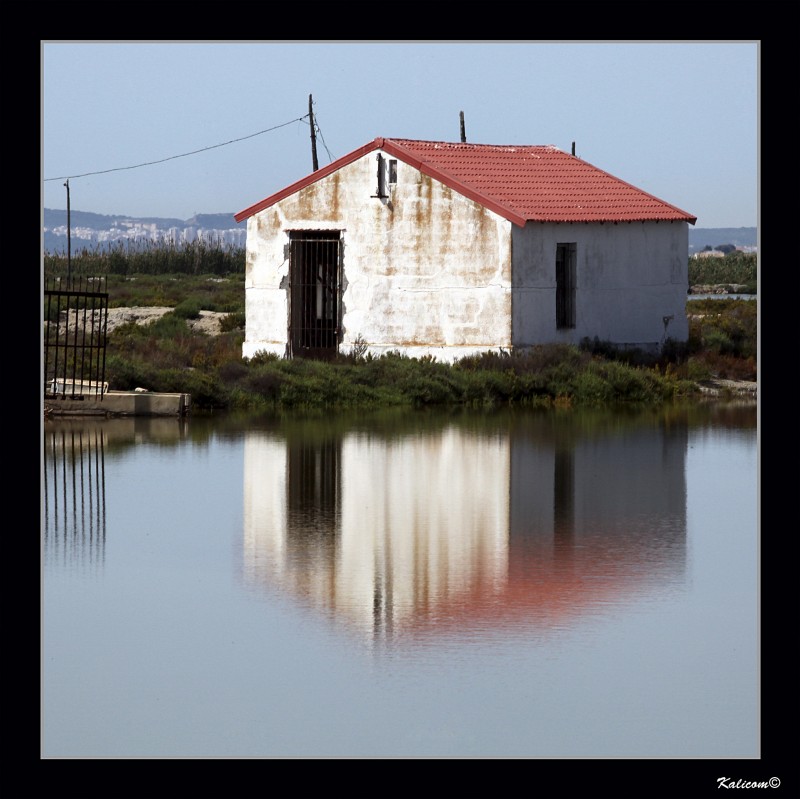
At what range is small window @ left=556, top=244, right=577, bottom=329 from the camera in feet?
98.5

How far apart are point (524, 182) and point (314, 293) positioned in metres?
4.51

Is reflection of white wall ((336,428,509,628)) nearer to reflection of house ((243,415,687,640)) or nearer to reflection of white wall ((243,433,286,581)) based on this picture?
reflection of house ((243,415,687,640))

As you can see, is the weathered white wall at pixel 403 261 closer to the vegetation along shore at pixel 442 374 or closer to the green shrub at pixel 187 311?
the vegetation along shore at pixel 442 374

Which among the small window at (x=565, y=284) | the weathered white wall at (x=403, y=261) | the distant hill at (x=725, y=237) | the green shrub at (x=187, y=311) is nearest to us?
the weathered white wall at (x=403, y=261)

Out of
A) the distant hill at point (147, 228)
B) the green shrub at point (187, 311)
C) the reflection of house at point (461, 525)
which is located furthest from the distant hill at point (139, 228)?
the reflection of house at point (461, 525)

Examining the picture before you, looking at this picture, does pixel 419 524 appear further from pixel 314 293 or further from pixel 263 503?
pixel 314 293

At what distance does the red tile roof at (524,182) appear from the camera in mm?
29125

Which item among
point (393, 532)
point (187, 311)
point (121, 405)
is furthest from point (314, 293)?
point (393, 532)

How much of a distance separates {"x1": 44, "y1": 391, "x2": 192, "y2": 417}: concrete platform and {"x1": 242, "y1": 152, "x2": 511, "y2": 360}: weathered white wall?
6.30 metres

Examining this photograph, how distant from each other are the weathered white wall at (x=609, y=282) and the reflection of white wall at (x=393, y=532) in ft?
30.4
